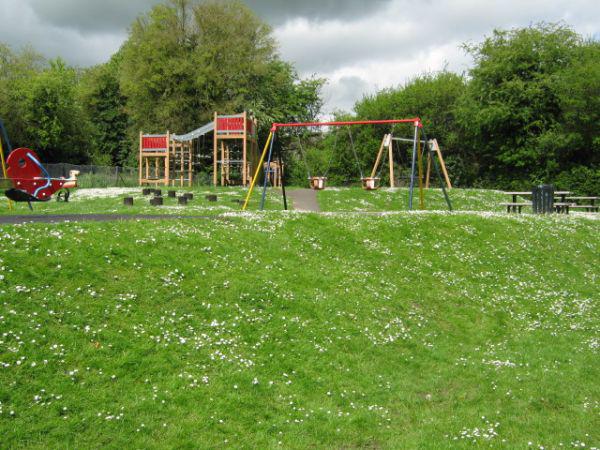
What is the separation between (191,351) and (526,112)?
38758 millimetres

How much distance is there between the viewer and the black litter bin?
989 inches

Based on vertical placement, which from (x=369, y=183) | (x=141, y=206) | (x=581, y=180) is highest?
(x=581, y=180)

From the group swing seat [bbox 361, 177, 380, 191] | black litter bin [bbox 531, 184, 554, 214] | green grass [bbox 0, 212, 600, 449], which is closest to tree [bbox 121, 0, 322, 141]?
swing seat [bbox 361, 177, 380, 191]

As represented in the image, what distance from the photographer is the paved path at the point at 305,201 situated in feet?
84.9

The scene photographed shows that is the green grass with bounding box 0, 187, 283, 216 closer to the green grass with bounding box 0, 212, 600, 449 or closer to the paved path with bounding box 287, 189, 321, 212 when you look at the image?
the paved path with bounding box 287, 189, 321, 212

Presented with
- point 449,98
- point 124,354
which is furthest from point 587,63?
point 124,354

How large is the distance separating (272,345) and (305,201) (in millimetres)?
19922

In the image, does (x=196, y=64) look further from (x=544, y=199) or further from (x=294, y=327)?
(x=294, y=327)

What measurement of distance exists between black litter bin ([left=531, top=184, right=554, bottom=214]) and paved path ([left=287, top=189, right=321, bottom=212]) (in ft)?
35.0

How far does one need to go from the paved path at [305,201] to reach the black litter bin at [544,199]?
10669 millimetres

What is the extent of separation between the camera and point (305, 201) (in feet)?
95.1

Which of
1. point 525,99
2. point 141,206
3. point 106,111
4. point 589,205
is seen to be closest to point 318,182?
point 141,206

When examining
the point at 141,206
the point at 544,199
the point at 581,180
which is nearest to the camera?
the point at 141,206

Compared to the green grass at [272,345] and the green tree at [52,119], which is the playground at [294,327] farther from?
the green tree at [52,119]
